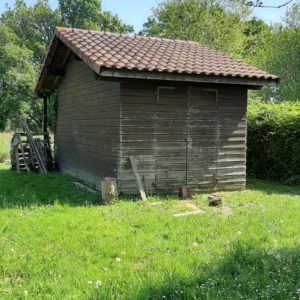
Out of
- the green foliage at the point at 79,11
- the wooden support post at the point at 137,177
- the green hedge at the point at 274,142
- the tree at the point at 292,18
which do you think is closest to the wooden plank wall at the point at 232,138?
the green hedge at the point at 274,142

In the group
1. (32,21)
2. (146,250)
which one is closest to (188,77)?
(146,250)

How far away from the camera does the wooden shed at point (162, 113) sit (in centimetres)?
894

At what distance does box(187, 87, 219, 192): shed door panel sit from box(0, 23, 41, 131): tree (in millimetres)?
25631

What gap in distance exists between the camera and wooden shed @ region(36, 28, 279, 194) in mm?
8938

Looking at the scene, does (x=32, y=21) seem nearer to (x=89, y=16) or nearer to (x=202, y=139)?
(x=89, y=16)

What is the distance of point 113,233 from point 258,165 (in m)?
8.07

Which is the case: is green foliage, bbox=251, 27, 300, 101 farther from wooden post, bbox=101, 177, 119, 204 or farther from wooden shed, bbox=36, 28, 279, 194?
wooden post, bbox=101, 177, 119, 204

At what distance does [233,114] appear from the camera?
10219 millimetres

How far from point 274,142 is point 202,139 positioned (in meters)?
3.36

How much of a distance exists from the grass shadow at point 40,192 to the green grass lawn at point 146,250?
61mm

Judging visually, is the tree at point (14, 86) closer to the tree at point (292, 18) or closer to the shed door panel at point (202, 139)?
the tree at point (292, 18)

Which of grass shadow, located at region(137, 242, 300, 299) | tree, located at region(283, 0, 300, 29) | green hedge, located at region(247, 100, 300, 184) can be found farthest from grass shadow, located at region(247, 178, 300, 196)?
tree, located at region(283, 0, 300, 29)

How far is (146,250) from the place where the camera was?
532 cm

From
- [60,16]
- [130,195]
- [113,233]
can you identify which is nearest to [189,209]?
[130,195]
